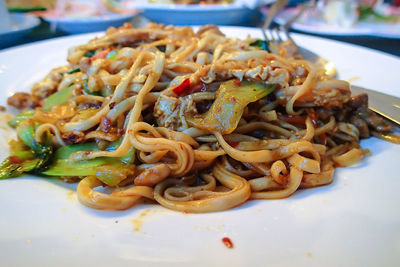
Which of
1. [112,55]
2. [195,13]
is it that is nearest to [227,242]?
[112,55]

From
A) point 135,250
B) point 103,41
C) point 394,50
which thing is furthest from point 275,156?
point 394,50

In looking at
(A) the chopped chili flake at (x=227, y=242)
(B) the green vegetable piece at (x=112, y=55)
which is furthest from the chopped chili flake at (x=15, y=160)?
(A) the chopped chili flake at (x=227, y=242)

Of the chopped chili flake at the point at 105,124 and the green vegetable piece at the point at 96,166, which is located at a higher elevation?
the chopped chili flake at the point at 105,124

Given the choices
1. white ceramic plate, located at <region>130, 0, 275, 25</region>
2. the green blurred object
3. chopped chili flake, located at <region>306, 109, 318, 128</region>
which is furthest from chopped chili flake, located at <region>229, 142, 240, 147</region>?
the green blurred object

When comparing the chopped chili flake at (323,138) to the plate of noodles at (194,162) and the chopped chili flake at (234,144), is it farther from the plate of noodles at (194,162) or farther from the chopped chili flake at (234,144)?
the chopped chili flake at (234,144)

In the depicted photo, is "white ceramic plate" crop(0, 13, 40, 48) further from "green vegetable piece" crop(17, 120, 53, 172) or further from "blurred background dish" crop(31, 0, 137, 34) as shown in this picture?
"green vegetable piece" crop(17, 120, 53, 172)

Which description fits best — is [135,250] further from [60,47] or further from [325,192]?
[60,47]

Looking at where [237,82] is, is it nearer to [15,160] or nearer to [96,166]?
[96,166]
